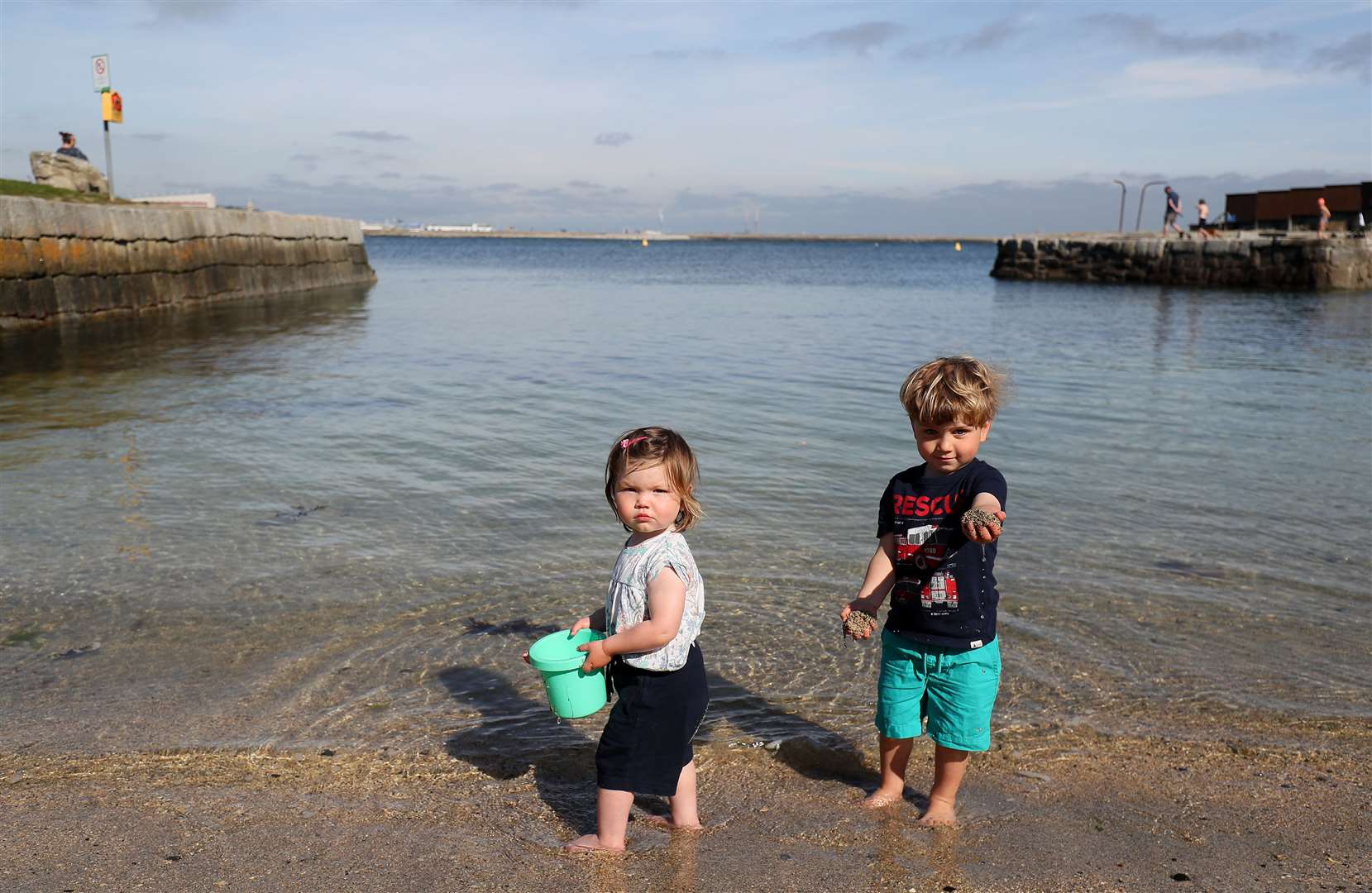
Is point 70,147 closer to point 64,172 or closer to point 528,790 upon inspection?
point 64,172

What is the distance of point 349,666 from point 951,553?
8.57 ft

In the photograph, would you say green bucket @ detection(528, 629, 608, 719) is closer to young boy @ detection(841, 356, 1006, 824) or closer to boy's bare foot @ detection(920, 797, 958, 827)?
young boy @ detection(841, 356, 1006, 824)

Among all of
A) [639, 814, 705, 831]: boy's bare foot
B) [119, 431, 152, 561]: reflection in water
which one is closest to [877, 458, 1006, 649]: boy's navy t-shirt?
[639, 814, 705, 831]: boy's bare foot

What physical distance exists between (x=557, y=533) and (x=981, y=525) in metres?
4.02

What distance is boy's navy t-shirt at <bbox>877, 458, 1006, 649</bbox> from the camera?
3.03 metres

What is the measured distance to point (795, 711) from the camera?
160 inches

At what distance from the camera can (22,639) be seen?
457 centimetres

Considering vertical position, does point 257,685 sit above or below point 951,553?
below

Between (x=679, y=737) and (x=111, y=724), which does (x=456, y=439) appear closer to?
(x=111, y=724)

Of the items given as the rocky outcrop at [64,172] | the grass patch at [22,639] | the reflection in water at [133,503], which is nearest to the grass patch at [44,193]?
the rocky outcrop at [64,172]

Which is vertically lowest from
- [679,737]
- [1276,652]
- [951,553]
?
[1276,652]

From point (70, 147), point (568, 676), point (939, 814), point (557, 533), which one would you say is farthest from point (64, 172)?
point (939, 814)

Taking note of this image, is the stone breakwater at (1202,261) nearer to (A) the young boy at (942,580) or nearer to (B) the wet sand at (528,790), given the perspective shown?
(B) the wet sand at (528,790)

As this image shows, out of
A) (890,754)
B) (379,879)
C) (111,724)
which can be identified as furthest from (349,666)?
(890,754)
